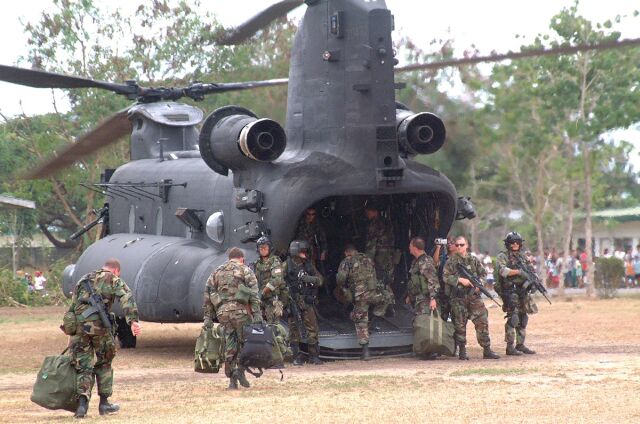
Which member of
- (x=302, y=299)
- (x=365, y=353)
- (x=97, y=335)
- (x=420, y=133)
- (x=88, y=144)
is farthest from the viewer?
(x=88, y=144)

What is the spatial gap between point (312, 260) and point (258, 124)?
2253mm

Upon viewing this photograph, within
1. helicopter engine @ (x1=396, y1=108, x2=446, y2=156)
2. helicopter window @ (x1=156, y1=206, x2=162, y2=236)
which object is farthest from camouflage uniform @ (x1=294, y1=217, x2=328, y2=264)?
helicopter window @ (x1=156, y1=206, x2=162, y2=236)

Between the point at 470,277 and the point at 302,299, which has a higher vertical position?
the point at 470,277

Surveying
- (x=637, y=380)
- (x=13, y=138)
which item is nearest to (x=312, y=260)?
(x=637, y=380)

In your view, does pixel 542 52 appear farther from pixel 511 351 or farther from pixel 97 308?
pixel 97 308

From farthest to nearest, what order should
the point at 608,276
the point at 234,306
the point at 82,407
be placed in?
1. the point at 608,276
2. the point at 234,306
3. the point at 82,407

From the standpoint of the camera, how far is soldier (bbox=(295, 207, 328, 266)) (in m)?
17.8

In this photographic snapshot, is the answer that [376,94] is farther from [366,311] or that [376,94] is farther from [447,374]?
Result: [447,374]

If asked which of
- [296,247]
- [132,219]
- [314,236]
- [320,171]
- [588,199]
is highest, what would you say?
[588,199]

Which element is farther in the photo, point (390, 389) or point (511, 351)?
point (511, 351)

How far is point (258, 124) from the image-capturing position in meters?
17.2

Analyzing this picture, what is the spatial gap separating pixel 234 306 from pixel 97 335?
216cm

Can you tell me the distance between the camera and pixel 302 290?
667 inches

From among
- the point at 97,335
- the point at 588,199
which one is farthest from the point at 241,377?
the point at 588,199
